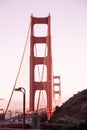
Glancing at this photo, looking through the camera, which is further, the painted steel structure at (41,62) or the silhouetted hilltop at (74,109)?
the painted steel structure at (41,62)

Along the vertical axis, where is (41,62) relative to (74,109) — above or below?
above

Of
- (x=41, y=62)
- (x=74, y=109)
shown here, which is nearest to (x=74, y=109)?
(x=74, y=109)

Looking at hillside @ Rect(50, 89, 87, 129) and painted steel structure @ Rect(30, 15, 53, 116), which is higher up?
painted steel structure @ Rect(30, 15, 53, 116)

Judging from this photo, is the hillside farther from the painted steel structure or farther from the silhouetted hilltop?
the painted steel structure

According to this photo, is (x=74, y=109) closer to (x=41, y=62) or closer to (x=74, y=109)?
(x=74, y=109)

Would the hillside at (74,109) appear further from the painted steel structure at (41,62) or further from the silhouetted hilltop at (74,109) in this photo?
the painted steel structure at (41,62)

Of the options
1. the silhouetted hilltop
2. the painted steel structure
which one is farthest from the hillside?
the painted steel structure

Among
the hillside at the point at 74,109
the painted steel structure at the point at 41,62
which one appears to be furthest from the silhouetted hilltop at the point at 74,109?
the painted steel structure at the point at 41,62

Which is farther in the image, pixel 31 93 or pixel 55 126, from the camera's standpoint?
pixel 31 93

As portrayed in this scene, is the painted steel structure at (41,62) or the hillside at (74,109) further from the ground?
the painted steel structure at (41,62)

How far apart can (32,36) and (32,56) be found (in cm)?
186

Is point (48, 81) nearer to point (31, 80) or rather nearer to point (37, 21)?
point (31, 80)

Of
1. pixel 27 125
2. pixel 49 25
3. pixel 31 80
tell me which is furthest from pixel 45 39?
pixel 27 125

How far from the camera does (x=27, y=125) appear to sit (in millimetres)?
23891
